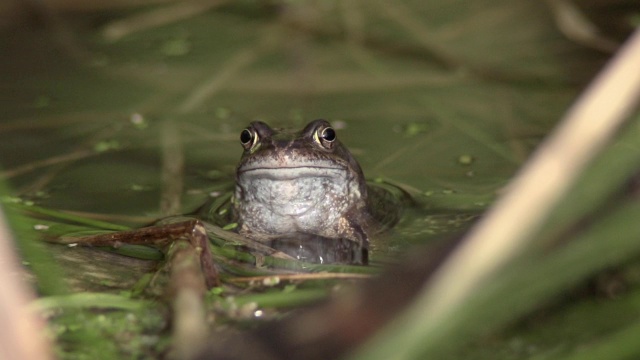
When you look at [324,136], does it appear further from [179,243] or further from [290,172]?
[179,243]

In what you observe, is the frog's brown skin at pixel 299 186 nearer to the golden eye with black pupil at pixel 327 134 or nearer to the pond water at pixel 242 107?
the golden eye with black pupil at pixel 327 134

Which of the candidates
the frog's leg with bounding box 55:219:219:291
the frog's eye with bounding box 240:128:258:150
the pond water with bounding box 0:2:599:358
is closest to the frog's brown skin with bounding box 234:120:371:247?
the frog's eye with bounding box 240:128:258:150

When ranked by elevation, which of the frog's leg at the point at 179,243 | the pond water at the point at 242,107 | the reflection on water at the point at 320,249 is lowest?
the frog's leg at the point at 179,243

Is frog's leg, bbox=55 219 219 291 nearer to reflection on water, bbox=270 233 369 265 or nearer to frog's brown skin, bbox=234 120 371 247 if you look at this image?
reflection on water, bbox=270 233 369 265

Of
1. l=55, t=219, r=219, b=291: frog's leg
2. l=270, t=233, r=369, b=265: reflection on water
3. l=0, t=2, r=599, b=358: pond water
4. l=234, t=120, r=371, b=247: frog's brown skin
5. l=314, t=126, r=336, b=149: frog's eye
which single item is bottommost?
l=55, t=219, r=219, b=291: frog's leg

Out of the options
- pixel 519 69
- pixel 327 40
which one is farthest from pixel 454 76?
pixel 327 40

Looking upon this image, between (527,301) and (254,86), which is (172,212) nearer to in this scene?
(254,86)

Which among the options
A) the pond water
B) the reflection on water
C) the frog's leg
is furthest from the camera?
the pond water

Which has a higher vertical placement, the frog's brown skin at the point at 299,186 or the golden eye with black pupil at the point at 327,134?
the golden eye with black pupil at the point at 327,134

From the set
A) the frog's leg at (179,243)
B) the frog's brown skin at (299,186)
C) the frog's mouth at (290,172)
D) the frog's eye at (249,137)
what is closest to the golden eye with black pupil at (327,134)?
the frog's brown skin at (299,186)
